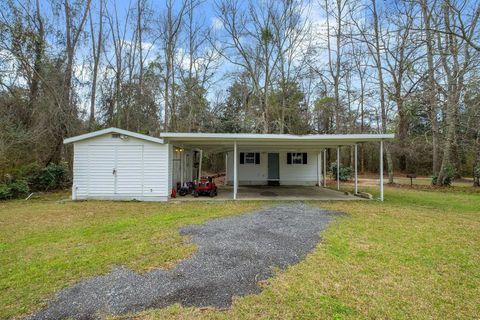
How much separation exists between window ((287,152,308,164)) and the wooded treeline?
3.39 metres

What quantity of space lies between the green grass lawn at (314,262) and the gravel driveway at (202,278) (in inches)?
6.4

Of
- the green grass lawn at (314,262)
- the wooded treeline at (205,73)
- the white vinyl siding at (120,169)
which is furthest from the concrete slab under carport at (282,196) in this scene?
the wooded treeline at (205,73)

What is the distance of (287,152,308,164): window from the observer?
565 inches

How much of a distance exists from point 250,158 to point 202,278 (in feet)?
37.6

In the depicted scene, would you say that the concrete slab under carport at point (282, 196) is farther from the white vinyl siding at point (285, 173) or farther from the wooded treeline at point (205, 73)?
the wooded treeline at point (205, 73)

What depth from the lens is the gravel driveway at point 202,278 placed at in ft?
8.27

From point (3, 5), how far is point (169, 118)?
9.07 metres

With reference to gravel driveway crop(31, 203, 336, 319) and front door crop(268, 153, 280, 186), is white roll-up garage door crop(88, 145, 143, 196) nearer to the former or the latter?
gravel driveway crop(31, 203, 336, 319)

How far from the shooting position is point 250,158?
14.4 metres

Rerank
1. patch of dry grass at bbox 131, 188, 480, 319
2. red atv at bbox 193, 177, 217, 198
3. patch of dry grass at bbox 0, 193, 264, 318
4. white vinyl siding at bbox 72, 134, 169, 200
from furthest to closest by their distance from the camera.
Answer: red atv at bbox 193, 177, 217, 198
white vinyl siding at bbox 72, 134, 169, 200
patch of dry grass at bbox 0, 193, 264, 318
patch of dry grass at bbox 131, 188, 480, 319

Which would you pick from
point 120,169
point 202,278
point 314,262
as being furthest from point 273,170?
point 202,278

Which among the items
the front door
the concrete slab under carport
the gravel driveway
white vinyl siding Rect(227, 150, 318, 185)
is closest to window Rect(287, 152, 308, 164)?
white vinyl siding Rect(227, 150, 318, 185)

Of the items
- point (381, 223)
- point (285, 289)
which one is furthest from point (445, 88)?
point (285, 289)

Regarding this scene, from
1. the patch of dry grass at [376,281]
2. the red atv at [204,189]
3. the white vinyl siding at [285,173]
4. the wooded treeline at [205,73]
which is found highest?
the wooded treeline at [205,73]
